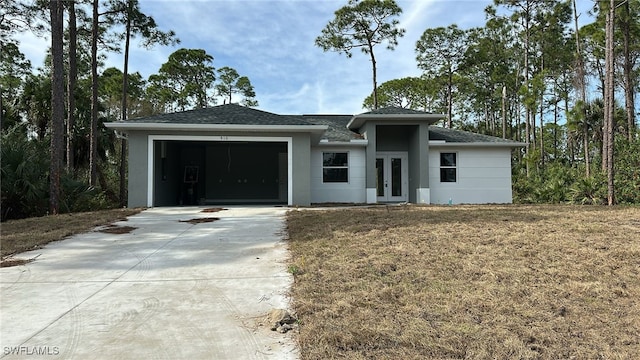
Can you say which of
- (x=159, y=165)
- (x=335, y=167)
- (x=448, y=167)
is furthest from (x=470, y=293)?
(x=448, y=167)

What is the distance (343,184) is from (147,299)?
11.5m

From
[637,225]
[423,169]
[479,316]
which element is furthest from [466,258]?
[423,169]

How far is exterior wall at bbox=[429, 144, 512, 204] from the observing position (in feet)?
50.6

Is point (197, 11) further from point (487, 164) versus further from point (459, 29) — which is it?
point (459, 29)

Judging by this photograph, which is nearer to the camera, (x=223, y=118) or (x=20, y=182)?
(x=20, y=182)

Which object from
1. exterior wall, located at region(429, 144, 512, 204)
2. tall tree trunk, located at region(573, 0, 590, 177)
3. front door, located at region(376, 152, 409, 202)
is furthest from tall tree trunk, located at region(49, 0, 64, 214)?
tall tree trunk, located at region(573, 0, 590, 177)

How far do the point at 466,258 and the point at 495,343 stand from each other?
2.32 meters

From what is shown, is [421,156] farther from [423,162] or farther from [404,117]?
[404,117]

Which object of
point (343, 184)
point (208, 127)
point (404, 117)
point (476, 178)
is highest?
point (404, 117)

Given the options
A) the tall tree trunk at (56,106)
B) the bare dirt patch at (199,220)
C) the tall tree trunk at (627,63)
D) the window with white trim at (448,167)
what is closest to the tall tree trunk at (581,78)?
the tall tree trunk at (627,63)

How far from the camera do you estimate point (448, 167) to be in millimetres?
15539

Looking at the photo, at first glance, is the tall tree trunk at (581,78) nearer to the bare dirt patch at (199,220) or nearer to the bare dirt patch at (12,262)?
the bare dirt patch at (199,220)

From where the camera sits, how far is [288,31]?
700 inches

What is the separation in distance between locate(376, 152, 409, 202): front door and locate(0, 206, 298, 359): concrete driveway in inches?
377
